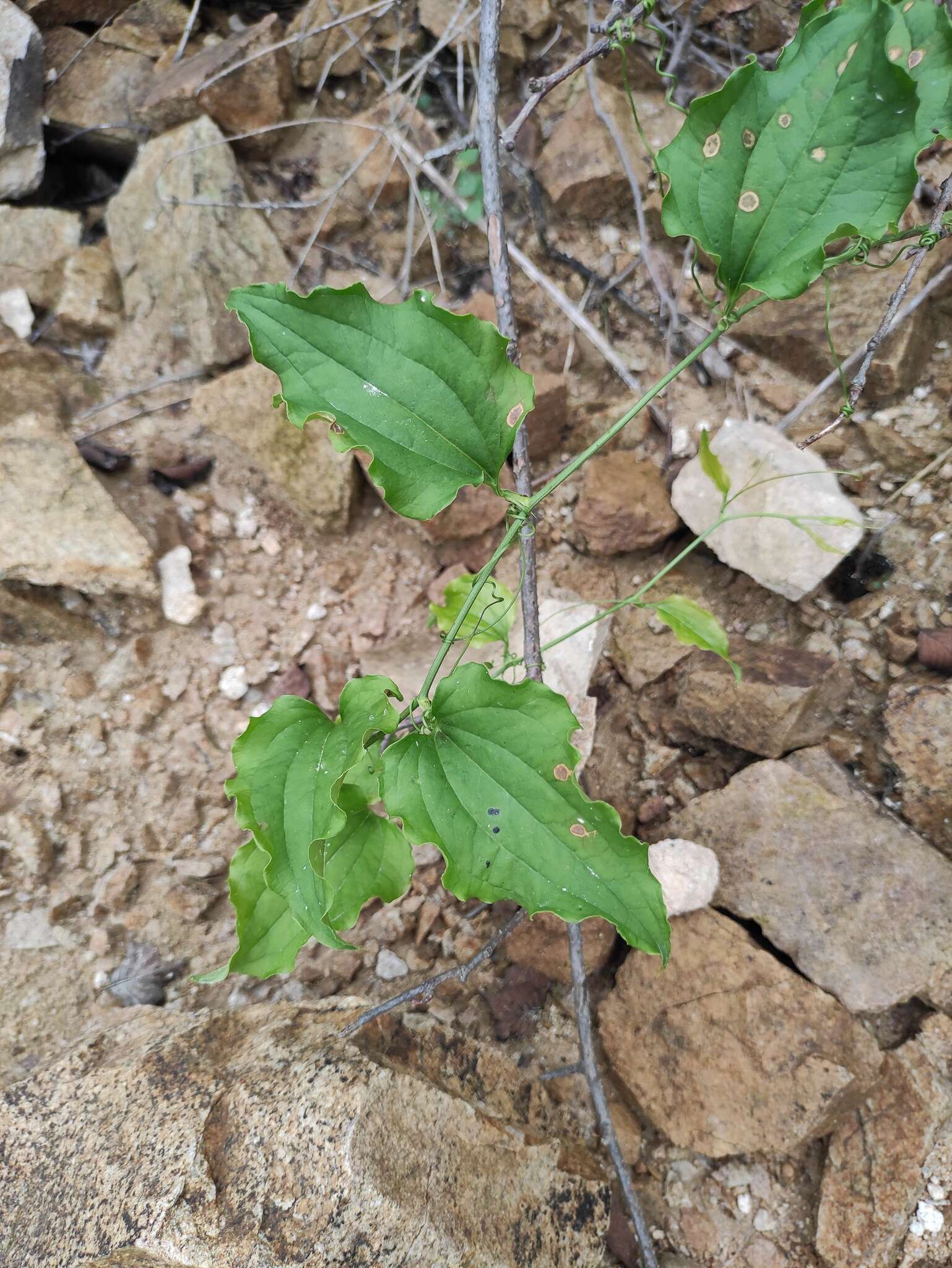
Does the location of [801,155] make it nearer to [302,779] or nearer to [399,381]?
[399,381]

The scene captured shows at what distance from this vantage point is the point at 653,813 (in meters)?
2.11

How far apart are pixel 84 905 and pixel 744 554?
2.03m

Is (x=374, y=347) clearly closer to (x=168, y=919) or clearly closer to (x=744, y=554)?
(x=744, y=554)

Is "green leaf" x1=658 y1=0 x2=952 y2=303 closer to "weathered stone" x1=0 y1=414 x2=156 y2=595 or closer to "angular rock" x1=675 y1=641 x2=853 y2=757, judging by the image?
"angular rock" x1=675 y1=641 x2=853 y2=757

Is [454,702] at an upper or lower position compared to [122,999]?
upper

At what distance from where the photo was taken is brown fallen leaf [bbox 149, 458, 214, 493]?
8.24ft

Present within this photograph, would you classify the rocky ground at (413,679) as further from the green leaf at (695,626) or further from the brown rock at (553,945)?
the green leaf at (695,626)

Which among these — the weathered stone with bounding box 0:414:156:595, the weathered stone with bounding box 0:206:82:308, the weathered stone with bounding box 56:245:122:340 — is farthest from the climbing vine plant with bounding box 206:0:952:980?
the weathered stone with bounding box 0:206:82:308

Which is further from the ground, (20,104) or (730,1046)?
(20,104)

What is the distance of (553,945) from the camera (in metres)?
1.99

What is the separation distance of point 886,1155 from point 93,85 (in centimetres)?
403

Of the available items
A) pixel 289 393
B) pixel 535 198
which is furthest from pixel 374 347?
pixel 535 198

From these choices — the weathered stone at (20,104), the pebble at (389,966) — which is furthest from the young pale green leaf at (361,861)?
the weathered stone at (20,104)

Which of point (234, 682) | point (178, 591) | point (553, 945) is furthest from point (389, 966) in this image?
point (178, 591)
